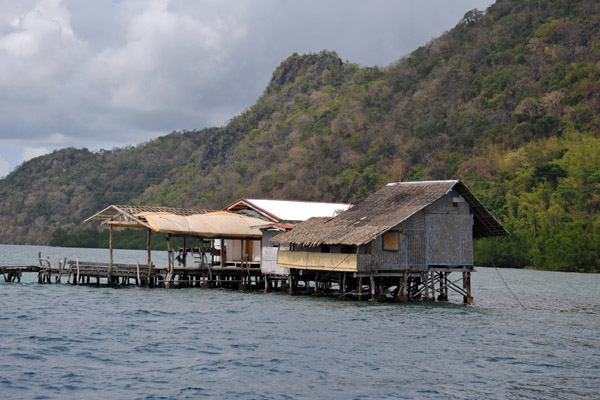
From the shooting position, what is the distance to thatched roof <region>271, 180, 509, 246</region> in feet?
117

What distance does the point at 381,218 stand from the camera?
36.7m

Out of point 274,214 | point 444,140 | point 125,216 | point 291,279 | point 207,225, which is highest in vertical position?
point 444,140

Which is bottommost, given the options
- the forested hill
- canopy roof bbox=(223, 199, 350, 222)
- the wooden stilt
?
the wooden stilt

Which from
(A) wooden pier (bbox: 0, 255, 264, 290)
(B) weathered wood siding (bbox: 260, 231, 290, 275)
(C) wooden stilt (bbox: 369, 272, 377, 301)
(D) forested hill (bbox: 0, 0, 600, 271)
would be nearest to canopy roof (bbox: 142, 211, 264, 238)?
(B) weathered wood siding (bbox: 260, 231, 290, 275)

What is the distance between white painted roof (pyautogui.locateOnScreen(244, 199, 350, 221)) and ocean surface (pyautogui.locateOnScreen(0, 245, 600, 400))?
23.3 feet

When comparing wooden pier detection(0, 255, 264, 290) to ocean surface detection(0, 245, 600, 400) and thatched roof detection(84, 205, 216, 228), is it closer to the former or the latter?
thatched roof detection(84, 205, 216, 228)

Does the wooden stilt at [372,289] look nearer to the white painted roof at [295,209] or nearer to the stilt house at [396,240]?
the stilt house at [396,240]

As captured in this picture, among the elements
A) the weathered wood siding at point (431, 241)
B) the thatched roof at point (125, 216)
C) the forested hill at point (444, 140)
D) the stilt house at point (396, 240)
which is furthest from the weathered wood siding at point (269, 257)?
the forested hill at point (444, 140)

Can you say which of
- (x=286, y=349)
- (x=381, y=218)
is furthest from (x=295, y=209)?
(x=286, y=349)

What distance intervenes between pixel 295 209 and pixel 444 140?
192ft

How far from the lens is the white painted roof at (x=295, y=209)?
4416 cm

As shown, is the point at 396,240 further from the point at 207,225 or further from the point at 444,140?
the point at 444,140

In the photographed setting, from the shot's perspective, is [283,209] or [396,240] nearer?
[396,240]

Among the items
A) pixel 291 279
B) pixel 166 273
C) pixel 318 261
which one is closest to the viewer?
pixel 318 261
